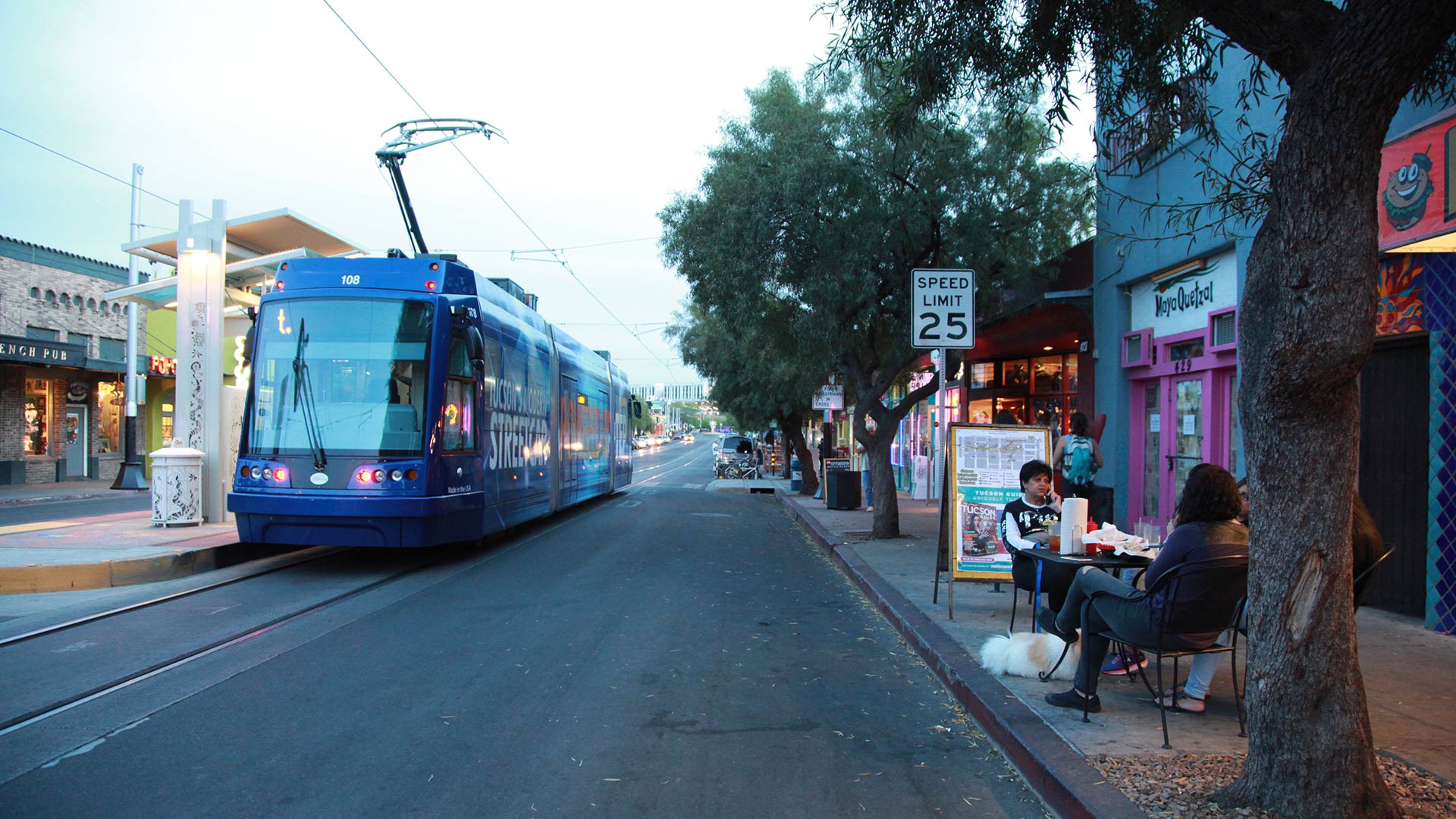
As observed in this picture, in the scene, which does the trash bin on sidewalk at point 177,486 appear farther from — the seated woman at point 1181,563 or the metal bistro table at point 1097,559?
the seated woman at point 1181,563

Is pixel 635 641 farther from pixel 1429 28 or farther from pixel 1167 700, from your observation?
pixel 1429 28

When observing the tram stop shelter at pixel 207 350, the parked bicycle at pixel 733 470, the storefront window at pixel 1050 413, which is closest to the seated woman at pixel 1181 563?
the storefront window at pixel 1050 413

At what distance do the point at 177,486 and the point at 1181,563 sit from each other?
41.9 ft

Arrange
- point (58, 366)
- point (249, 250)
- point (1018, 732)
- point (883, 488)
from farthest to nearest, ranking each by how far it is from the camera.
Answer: point (58, 366), point (249, 250), point (883, 488), point (1018, 732)

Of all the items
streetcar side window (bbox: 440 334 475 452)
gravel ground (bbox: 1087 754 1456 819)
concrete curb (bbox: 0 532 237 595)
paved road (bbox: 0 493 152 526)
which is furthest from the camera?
paved road (bbox: 0 493 152 526)

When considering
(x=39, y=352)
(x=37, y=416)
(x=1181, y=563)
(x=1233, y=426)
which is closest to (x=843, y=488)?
(x=1233, y=426)

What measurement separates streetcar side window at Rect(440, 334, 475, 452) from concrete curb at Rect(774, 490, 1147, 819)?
17.4ft

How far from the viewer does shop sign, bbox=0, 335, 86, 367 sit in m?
24.7

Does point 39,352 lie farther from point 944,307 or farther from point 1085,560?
point 1085,560

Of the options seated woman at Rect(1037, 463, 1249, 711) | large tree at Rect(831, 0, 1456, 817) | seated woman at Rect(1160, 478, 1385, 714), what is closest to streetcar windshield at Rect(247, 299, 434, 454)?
seated woman at Rect(1037, 463, 1249, 711)

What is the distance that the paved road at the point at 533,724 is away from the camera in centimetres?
409

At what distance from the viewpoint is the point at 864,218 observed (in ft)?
42.0

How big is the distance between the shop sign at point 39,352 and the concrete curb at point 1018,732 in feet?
87.8

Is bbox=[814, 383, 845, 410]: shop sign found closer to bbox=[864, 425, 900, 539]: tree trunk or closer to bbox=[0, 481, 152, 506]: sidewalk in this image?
bbox=[864, 425, 900, 539]: tree trunk
